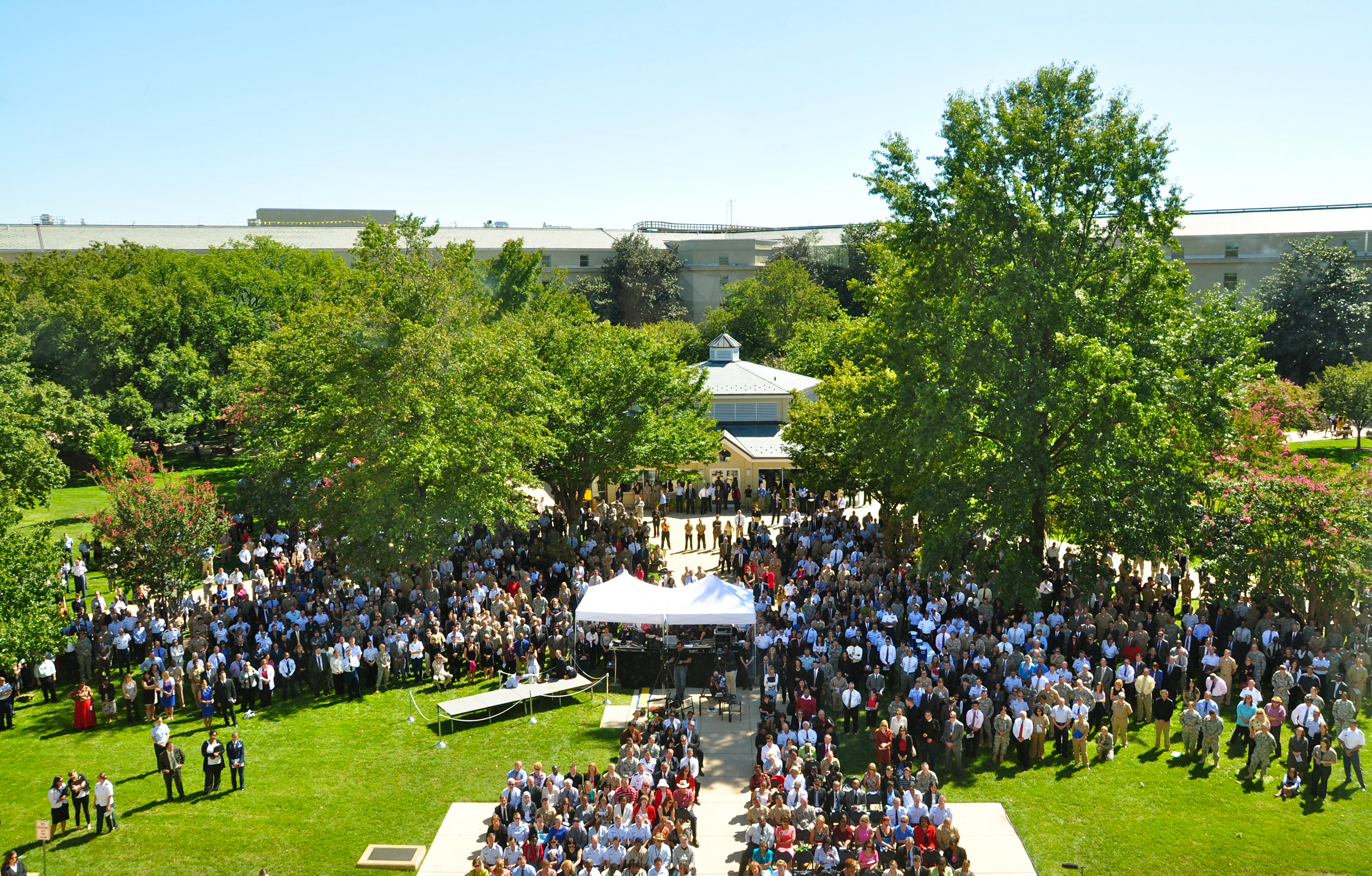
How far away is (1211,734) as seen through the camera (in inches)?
679

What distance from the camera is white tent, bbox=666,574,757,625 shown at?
20.8 meters

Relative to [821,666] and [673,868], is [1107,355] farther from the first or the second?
[673,868]

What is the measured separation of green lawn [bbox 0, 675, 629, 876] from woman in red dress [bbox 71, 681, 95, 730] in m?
0.25

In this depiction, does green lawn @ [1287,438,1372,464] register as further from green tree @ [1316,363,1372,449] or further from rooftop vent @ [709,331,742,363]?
rooftop vent @ [709,331,742,363]

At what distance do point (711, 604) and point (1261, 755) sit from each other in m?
10.4

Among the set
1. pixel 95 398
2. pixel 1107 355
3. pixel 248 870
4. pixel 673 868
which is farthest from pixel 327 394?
pixel 95 398

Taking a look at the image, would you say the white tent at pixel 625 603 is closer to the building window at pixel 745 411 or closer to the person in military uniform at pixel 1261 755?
the person in military uniform at pixel 1261 755

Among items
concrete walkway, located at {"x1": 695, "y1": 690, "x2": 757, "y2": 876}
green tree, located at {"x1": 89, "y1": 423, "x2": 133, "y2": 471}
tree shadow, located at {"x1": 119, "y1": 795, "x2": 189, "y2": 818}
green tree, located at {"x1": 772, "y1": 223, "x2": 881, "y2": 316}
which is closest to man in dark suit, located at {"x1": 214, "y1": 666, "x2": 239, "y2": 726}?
tree shadow, located at {"x1": 119, "y1": 795, "x2": 189, "y2": 818}

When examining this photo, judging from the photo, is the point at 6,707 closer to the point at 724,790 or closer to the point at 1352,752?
the point at 724,790

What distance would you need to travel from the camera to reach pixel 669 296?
269ft

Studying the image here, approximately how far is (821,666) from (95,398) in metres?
42.8

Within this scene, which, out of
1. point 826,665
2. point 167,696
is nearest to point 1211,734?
point 826,665

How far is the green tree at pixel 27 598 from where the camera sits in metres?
19.9

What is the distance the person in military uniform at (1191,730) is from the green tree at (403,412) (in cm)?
1654
